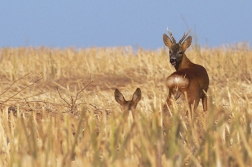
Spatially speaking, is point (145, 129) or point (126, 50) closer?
point (145, 129)

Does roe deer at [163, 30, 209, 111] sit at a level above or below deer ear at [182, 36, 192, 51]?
below

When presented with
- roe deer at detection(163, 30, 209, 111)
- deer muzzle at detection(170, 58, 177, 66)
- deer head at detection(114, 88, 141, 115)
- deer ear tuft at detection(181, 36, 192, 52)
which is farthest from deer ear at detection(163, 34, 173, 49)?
deer head at detection(114, 88, 141, 115)

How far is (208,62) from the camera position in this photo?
53.6ft

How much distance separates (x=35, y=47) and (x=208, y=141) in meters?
20.8

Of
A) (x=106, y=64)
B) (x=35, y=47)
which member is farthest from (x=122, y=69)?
(x=35, y=47)

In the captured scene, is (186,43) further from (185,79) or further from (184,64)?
(185,79)

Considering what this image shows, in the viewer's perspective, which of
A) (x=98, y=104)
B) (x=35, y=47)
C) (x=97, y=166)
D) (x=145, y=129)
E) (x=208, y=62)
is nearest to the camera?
(x=97, y=166)

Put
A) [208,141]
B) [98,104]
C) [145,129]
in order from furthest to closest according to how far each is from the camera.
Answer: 1. [98,104]
2. [145,129]
3. [208,141]

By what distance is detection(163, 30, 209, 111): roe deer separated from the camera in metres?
7.24

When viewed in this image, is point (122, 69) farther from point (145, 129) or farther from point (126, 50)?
point (145, 129)

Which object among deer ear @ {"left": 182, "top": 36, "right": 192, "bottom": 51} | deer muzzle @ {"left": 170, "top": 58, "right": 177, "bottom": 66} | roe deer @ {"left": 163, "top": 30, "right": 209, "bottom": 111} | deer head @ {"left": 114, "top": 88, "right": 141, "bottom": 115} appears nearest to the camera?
deer head @ {"left": 114, "top": 88, "right": 141, "bottom": 115}

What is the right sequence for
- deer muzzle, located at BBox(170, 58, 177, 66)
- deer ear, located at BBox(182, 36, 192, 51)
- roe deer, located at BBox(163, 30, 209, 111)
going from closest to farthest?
roe deer, located at BBox(163, 30, 209, 111) < deer muzzle, located at BBox(170, 58, 177, 66) < deer ear, located at BBox(182, 36, 192, 51)

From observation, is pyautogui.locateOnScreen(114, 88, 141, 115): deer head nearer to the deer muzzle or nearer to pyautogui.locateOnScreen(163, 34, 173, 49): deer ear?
the deer muzzle

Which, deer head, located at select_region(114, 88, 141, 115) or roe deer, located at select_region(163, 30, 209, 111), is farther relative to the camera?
roe deer, located at select_region(163, 30, 209, 111)
